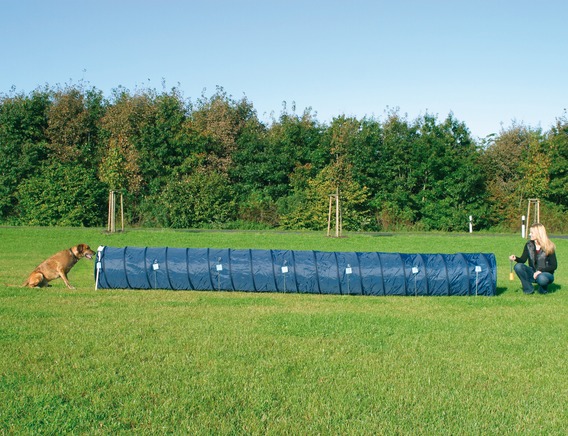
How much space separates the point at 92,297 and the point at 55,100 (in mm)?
32868

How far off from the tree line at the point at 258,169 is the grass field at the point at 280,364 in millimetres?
24870

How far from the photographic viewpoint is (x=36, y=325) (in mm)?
8406

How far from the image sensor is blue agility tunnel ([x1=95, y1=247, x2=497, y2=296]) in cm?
1243

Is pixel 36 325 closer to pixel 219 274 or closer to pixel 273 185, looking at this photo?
pixel 219 274

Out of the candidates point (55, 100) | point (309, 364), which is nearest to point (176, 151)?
point (55, 100)

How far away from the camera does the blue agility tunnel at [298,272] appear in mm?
12430

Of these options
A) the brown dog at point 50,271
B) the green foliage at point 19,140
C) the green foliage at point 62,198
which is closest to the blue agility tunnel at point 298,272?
the brown dog at point 50,271

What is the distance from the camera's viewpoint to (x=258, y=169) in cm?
3894

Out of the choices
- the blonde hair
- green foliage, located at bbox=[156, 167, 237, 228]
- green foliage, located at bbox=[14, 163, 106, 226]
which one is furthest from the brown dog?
green foliage, located at bbox=[14, 163, 106, 226]

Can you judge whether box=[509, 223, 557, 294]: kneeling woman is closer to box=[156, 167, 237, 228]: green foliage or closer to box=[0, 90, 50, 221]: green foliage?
box=[156, 167, 237, 228]: green foliage

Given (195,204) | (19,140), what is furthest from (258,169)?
(19,140)

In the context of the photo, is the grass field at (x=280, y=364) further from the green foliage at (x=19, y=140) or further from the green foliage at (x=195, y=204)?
the green foliage at (x=19, y=140)

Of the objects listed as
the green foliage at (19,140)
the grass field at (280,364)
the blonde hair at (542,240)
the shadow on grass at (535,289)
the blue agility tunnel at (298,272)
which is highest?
the green foliage at (19,140)

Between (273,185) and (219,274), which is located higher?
(273,185)
